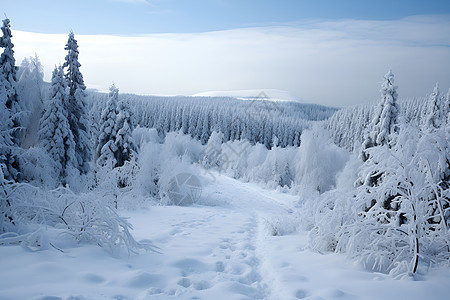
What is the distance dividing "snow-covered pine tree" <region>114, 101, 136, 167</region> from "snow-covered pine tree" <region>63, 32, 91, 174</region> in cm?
288

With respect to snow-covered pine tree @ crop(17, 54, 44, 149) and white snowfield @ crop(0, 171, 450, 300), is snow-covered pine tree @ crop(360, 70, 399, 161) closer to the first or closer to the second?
white snowfield @ crop(0, 171, 450, 300)

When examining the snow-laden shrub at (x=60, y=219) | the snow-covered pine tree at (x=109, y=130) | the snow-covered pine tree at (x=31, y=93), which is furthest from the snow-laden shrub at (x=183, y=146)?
the snow-laden shrub at (x=60, y=219)

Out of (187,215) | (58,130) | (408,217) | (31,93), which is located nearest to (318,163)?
(187,215)

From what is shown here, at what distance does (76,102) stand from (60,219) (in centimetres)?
1654

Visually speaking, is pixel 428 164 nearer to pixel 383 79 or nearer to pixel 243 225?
pixel 243 225

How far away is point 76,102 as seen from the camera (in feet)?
65.5

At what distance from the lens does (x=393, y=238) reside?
5.46m

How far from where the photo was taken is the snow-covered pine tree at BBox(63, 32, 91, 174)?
19750 mm

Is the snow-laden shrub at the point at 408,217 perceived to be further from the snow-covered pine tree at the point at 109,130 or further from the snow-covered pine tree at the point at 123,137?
the snow-covered pine tree at the point at 109,130

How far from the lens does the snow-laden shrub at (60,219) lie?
16.9 feet

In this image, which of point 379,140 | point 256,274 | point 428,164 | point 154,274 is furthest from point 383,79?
point 154,274

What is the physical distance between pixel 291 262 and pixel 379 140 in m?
9.91

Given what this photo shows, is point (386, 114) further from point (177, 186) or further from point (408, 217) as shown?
point (177, 186)

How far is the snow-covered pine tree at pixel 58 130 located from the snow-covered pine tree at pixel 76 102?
3.23 feet
